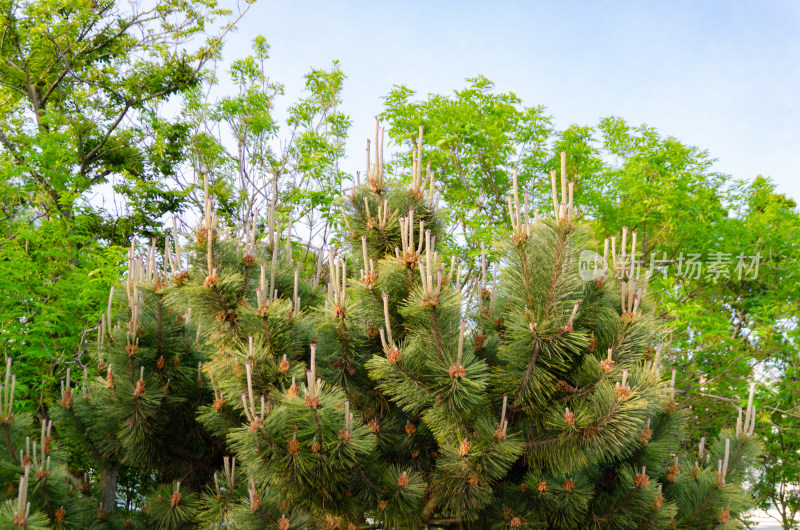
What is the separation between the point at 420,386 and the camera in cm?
354

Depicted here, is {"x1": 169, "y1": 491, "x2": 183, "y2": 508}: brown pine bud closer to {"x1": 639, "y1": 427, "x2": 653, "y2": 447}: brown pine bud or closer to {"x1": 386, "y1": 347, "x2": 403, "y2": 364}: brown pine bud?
{"x1": 386, "y1": 347, "x2": 403, "y2": 364}: brown pine bud

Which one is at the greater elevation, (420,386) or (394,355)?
(394,355)

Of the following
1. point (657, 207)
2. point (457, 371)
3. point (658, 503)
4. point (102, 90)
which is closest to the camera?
point (457, 371)

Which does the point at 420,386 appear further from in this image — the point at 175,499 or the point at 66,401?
the point at 66,401

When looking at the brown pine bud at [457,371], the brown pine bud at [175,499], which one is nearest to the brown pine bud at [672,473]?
the brown pine bud at [457,371]

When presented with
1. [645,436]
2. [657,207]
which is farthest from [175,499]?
[657,207]

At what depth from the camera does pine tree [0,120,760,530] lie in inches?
137

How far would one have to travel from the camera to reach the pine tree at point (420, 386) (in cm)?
348

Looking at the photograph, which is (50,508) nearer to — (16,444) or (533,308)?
(16,444)

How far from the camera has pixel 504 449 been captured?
354 centimetres

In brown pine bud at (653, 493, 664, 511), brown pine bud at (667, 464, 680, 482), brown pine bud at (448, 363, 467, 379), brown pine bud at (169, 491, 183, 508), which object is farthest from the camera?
brown pine bud at (169, 491, 183, 508)

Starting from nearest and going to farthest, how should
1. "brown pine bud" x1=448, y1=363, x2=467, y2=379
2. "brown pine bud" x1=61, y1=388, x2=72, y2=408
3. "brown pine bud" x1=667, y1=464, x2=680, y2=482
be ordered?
"brown pine bud" x1=448, y1=363, x2=467, y2=379 < "brown pine bud" x1=667, y1=464, x2=680, y2=482 < "brown pine bud" x1=61, y1=388, x2=72, y2=408

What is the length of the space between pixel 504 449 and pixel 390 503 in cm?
90

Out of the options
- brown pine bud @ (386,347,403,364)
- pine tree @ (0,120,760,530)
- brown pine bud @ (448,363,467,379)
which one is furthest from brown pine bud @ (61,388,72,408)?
brown pine bud @ (448,363,467,379)
